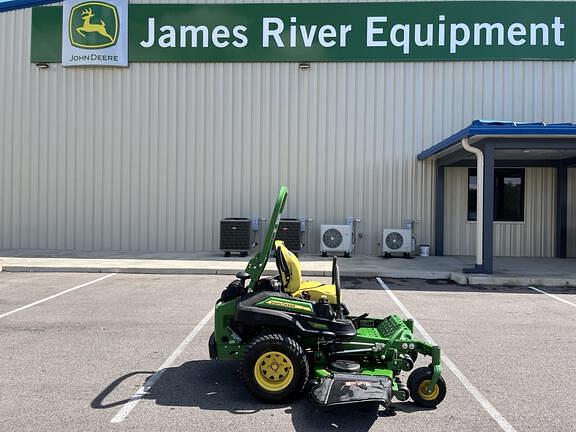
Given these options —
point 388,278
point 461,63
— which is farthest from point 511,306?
point 461,63

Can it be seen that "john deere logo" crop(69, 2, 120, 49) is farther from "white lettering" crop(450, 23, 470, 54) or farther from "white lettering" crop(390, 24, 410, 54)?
"white lettering" crop(450, 23, 470, 54)

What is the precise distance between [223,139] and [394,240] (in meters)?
5.99

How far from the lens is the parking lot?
3.71m

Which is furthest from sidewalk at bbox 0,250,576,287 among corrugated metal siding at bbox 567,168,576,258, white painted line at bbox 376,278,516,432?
white painted line at bbox 376,278,516,432

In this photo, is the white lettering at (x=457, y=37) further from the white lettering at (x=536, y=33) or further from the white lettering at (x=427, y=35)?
the white lettering at (x=536, y=33)

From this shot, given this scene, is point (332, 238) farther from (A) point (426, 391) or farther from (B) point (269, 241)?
(A) point (426, 391)

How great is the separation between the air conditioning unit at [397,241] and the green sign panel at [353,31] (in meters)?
5.25

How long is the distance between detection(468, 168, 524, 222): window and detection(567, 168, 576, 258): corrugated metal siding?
1.34m

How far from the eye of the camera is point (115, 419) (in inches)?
145

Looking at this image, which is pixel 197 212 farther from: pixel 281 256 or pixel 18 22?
pixel 281 256

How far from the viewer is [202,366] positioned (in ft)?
16.2

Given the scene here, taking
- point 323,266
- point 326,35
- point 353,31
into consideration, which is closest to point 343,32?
point 353,31

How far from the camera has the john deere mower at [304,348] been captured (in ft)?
12.8

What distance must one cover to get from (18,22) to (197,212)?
855 cm
